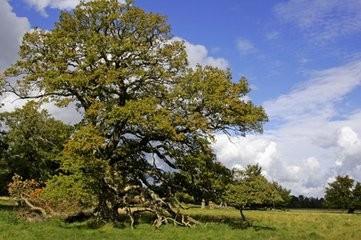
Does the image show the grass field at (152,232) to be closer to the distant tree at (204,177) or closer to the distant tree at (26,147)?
the distant tree at (204,177)

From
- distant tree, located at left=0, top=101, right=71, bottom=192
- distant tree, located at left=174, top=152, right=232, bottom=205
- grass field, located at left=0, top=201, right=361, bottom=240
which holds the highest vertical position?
distant tree, located at left=0, top=101, right=71, bottom=192

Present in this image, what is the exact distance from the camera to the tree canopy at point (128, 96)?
133 ft

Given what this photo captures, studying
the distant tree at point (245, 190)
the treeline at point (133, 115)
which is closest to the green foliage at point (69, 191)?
the treeline at point (133, 115)

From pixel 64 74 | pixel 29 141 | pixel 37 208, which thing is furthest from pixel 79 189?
pixel 29 141

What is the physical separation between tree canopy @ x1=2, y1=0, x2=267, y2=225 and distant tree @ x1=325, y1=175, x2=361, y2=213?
68.3 metres

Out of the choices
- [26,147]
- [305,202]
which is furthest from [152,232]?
[305,202]

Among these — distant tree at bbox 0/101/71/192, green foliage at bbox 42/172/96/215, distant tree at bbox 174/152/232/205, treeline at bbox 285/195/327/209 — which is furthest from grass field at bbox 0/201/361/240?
treeline at bbox 285/195/327/209

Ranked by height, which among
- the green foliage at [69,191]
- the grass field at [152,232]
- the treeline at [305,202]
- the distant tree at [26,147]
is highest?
the treeline at [305,202]

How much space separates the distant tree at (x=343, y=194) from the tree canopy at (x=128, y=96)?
224ft

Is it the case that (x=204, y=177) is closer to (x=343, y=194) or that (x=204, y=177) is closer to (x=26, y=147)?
(x=26, y=147)

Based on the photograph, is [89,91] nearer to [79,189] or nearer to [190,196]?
[79,189]

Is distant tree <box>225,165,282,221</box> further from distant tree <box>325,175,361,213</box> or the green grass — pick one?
distant tree <box>325,175,361,213</box>

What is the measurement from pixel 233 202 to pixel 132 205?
8.07 metres

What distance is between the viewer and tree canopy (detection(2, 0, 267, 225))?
40594mm
